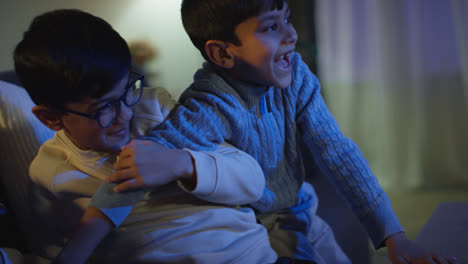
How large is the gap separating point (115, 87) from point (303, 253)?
0.51 m

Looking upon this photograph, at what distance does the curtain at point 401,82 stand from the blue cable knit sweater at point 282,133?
1646 mm

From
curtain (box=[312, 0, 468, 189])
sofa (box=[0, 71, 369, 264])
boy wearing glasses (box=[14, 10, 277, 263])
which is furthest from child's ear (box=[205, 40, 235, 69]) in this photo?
curtain (box=[312, 0, 468, 189])

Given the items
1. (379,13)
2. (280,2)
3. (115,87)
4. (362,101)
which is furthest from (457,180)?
(115,87)

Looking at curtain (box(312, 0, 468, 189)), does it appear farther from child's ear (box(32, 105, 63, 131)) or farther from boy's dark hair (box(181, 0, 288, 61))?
child's ear (box(32, 105, 63, 131))

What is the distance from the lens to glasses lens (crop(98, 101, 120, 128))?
0.75 meters

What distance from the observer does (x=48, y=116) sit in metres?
0.78

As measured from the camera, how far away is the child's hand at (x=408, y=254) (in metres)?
0.71

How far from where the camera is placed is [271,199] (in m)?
0.93

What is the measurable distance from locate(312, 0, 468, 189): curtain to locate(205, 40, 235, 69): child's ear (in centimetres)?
180

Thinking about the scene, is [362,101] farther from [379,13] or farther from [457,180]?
[457,180]

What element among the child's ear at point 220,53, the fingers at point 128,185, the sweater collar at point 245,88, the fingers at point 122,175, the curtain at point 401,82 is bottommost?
the curtain at point 401,82

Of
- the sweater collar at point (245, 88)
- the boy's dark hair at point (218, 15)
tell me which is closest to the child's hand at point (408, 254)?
the sweater collar at point (245, 88)

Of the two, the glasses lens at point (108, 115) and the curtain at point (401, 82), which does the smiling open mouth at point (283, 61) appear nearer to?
the glasses lens at point (108, 115)

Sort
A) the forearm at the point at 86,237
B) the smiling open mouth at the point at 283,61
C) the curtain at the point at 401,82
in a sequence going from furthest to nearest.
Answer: the curtain at the point at 401,82 → the smiling open mouth at the point at 283,61 → the forearm at the point at 86,237
